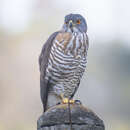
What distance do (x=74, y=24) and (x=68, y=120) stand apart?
91.3 inches

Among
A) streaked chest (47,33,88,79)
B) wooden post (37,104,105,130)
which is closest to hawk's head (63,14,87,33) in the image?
streaked chest (47,33,88,79)

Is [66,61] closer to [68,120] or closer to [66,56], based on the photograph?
[66,56]

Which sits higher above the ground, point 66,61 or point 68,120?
point 66,61

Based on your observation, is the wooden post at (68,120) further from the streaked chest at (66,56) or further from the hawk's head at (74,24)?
the hawk's head at (74,24)

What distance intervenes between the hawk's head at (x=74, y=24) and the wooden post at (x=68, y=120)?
2.16 m

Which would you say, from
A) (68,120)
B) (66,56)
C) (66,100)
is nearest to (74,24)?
(66,56)

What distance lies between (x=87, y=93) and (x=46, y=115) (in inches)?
597

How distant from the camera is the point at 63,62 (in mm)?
6105

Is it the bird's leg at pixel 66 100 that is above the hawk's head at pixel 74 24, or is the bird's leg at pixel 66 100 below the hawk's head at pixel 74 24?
below

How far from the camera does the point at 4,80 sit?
2375 centimetres

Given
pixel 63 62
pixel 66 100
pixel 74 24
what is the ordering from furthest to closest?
1. pixel 74 24
2. pixel 63 62
3. pixel 66 100

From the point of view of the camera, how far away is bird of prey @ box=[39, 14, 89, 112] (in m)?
6.15

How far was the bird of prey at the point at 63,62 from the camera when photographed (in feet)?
20.2

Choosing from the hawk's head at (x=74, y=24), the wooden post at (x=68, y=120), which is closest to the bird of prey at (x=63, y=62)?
the hawk's head at (x=74, y=24)
